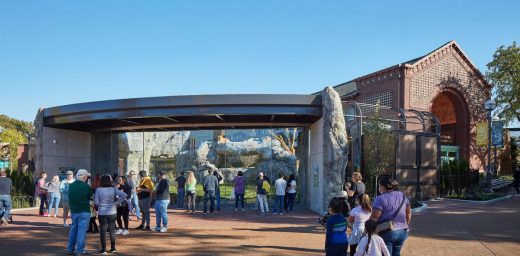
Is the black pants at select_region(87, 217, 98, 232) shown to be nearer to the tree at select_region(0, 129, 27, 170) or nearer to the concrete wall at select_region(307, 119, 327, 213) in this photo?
the concrete wall at select_region(307, 119, 327, 213)

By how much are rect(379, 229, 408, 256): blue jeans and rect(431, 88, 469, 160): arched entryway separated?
2709 cm

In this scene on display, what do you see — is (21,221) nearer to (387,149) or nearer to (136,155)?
(136,155)

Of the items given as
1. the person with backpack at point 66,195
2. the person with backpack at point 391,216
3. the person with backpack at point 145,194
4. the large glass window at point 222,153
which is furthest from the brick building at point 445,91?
the person with backpack at point 391,216

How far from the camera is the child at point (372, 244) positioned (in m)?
5.27

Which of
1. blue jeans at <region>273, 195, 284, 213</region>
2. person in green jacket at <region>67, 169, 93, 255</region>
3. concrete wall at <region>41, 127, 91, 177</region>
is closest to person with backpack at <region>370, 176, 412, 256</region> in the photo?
person in green jacket at <region>67, 169, 93, 255</region>

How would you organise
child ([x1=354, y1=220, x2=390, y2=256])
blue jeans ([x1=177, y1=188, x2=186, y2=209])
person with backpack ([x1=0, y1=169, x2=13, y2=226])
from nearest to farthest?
child ([x1=354, y1=220, x2=390, y2=256]) < person with backpack ([x1=0, y1=169, x2=13, y2=226]) < blue jeans ([x1=177, y1=188, x2=186, y2=209])

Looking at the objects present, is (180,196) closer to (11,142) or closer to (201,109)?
(201,109)

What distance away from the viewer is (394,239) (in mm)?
5766

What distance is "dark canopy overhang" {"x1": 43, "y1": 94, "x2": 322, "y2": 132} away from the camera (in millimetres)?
15203

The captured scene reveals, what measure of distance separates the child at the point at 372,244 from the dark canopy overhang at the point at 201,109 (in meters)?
10.0

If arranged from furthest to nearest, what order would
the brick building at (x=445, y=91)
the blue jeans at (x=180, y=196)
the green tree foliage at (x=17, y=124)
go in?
the green tree foliage at (x=17, y=124) → the brick building at (x=445, y=91) → the blue jeans at (x=180, y=196)

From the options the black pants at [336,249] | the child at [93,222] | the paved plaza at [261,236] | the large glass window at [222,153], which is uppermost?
the large glass window at [222,153]

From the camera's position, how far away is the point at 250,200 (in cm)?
1906

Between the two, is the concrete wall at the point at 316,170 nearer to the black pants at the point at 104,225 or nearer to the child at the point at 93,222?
the child at the point at 93,222
